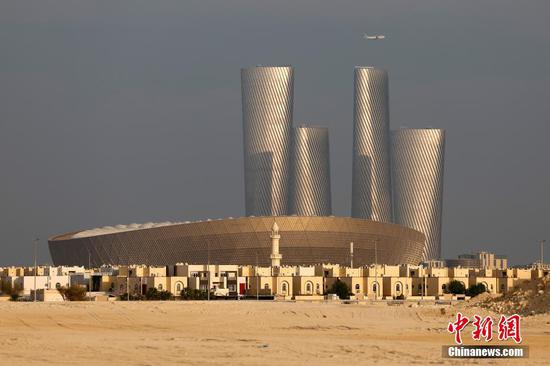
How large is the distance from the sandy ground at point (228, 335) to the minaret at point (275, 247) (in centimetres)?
9042

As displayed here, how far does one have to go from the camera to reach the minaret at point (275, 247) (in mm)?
167288

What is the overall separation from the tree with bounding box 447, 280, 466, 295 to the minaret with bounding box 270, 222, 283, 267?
2329 centimetres

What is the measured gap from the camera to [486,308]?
66.2 metres

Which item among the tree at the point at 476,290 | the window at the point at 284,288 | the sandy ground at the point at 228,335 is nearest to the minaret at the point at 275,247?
the window at the point at 284,288

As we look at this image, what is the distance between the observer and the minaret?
167m

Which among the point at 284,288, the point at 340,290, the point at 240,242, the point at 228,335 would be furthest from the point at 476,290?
the point at 228,335

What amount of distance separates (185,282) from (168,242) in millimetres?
48902

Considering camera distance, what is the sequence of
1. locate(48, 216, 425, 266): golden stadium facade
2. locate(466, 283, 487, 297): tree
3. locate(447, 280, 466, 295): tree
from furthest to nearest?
1. locate(48, 216, 425, 266): golden stadium facade
2. locate(447, 280, 466, 295): tree
3. locate(466, 283, 487, 297): tree

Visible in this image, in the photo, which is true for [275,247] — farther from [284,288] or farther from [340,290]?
[340,290]

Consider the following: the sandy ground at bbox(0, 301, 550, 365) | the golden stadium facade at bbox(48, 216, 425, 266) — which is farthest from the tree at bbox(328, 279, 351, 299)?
the sandy ground at bbox(0, 301, 550, 365)

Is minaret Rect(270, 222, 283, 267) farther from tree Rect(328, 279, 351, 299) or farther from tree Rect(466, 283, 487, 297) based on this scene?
tree Rect(466, 283, 487, 297)

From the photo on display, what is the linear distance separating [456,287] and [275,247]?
3137 cm

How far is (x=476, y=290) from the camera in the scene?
151 meters

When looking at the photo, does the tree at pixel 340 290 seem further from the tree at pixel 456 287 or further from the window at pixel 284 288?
the tree at pixel 456 287
